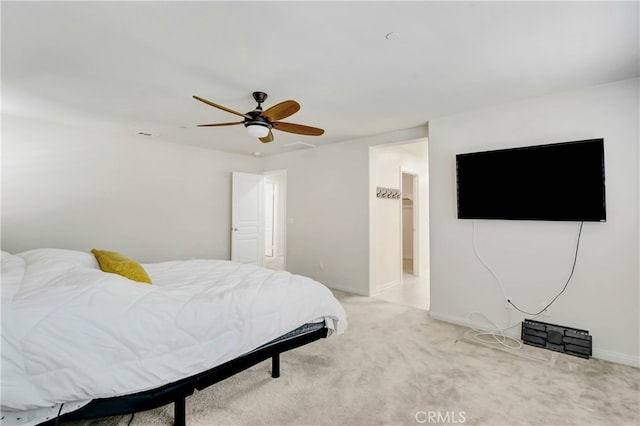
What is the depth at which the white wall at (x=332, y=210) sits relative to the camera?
4.68m

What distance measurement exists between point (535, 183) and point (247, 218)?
4674 millimetres

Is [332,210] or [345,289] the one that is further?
[332,210]

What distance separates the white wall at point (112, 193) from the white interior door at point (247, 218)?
0.66 feet

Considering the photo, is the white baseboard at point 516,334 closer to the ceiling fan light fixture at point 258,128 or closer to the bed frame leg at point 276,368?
the bed frame leg at point 276,368

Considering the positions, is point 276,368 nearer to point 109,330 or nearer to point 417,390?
point 417,390

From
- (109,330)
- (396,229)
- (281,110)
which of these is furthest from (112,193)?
(396,229)

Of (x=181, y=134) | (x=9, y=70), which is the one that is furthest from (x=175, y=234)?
(x=9, y=70)

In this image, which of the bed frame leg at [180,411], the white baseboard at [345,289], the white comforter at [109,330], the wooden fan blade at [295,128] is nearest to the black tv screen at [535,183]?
the wooden fan blade at [295,128]

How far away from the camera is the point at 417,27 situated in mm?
1887

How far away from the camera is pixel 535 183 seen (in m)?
2.94

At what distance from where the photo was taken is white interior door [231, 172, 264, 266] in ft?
18.8

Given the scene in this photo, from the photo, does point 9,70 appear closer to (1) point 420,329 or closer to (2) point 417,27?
(2) point 417,27

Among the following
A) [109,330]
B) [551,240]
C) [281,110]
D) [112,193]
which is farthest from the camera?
[112,193]

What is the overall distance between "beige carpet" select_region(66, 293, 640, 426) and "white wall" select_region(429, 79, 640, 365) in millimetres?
438
